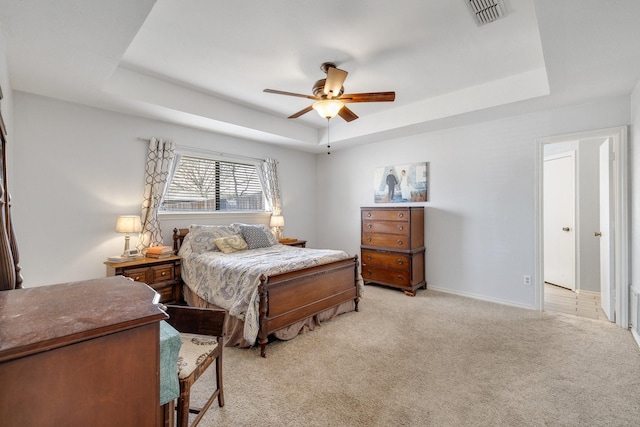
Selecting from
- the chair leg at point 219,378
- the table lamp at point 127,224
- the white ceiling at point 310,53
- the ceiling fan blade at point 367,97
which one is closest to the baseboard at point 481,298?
the white ceiling at point 310,53

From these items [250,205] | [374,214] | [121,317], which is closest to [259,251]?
[250,205]

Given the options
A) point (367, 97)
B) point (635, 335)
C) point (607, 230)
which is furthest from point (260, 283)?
point (607, 230)

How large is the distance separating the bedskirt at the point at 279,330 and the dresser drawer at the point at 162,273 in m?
0.24

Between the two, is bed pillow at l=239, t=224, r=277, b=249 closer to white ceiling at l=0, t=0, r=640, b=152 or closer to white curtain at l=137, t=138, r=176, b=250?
white curtain at l=137, t=138, r=176, b=250

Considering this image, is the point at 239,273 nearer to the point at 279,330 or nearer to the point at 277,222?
the point at 279,330

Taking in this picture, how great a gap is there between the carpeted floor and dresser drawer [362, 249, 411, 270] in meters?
1.09

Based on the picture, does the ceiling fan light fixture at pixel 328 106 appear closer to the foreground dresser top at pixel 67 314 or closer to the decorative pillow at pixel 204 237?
the decorative pillow at pixel 204 237

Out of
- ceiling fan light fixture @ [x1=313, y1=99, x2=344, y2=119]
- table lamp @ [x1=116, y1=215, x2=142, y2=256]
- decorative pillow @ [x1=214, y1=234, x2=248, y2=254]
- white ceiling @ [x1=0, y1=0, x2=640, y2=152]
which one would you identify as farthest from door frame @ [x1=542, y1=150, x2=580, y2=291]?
table lamp @ [x1=116, y1=215, x2=142, y2=256]

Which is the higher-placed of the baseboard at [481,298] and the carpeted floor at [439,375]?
the baseboard at [481,298]

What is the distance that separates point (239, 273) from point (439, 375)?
6.20 ft

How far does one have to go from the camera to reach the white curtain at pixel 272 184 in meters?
5.15

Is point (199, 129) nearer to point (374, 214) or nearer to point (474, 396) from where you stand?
point (374, 214)

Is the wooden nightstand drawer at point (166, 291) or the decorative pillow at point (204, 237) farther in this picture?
the decorative pillow at point (204, 237)

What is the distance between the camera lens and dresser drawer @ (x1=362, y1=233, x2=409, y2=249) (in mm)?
4324
